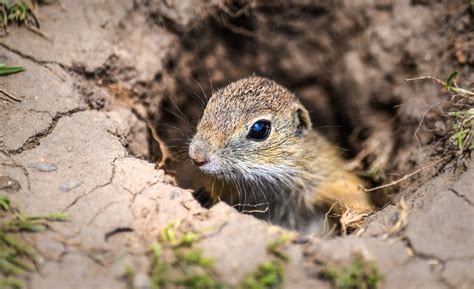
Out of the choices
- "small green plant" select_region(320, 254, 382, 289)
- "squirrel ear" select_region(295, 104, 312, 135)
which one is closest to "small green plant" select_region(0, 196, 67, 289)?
"small green plant" select_region(320, 254, 382, 289)

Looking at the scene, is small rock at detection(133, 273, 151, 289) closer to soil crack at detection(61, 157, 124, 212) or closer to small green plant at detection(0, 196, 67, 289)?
small green plant at detection(0, 196, 67, 289)

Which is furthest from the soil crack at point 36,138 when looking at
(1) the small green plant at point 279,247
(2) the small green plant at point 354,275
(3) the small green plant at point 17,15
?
(2) the small green plant at point 354,275

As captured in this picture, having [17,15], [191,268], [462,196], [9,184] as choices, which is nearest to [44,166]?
[9,184]

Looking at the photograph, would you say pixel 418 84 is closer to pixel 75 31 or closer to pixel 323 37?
pixel 323 37

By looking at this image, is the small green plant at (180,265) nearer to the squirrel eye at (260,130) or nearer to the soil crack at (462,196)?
the squirrel eye at (260,130)

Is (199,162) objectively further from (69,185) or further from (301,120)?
(301,120)

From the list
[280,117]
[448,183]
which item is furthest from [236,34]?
[448,183]
